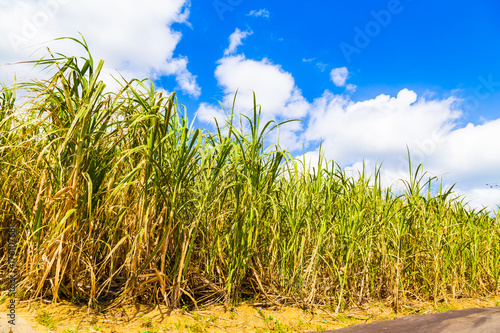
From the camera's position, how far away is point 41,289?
7.82 feet

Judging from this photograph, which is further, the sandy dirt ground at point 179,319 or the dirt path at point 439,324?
the dirt path at point 439,324

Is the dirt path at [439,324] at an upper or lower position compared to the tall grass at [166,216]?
lower

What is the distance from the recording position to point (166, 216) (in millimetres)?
2428

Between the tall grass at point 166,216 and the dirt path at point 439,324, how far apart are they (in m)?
0.34

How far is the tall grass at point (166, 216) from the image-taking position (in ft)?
7.72

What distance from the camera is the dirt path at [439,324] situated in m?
2.64

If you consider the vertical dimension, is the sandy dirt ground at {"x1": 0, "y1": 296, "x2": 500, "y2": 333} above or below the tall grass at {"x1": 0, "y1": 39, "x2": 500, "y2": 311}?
below

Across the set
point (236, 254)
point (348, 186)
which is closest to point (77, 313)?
point (236, 254)

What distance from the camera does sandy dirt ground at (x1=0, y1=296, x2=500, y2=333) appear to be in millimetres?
2213

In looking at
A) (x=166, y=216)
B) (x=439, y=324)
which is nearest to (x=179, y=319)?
(x=166, y=216)

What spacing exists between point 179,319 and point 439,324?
198cm

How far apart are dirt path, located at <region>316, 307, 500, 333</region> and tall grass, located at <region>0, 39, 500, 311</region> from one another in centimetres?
34

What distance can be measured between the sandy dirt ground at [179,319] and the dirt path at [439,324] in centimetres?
19

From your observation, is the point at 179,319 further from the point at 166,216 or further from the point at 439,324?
the point at 439,324
